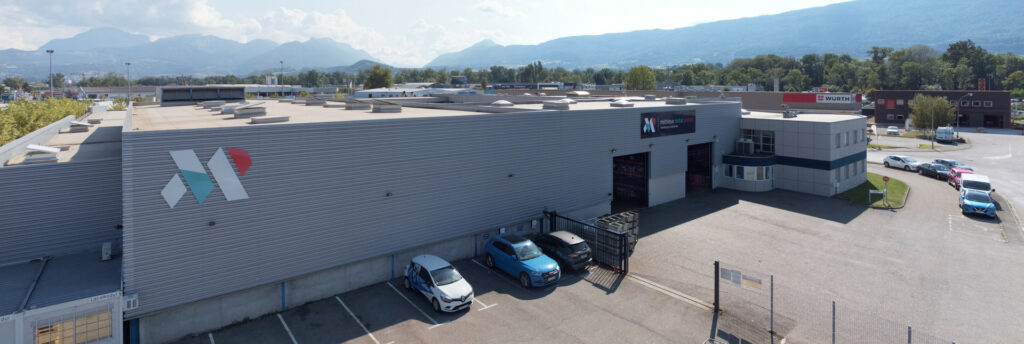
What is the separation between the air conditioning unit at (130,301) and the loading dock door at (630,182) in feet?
68.3

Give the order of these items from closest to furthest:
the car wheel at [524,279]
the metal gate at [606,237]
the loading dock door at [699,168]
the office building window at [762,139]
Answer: the car wheel at [524,279]
the metal gate at [606,237]
the loading dock door at [699,168]
the office building window at [762,139]

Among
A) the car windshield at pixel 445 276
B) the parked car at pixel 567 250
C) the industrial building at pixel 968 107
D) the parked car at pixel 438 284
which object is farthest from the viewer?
the industrial building at pixel 968 107

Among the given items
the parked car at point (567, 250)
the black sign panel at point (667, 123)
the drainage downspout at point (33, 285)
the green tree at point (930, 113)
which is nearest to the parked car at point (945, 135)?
the green tree at point (930, 113)

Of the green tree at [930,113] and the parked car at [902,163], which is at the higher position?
the green tree at [930,113]

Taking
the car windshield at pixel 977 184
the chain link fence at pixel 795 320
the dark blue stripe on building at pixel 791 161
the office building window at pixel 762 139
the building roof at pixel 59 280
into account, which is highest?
the office building window at pixel 762 139

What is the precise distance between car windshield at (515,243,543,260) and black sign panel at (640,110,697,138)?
38.4 feet

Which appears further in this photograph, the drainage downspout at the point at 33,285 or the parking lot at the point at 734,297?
the parking lot at the point at 734,297

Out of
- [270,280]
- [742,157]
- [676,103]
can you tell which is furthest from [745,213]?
[270,280]

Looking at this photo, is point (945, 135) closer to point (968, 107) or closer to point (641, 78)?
point (968, 107)

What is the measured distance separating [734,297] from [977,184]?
23.9 metres

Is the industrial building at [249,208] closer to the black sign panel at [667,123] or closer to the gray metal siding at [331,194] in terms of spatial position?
the gray metal siding at [331,194]

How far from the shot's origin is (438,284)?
15.4 m

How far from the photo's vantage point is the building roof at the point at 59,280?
40.4 feet

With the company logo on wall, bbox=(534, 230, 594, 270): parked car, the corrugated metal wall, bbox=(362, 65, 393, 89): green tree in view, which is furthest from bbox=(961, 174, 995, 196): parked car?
bbox=(362, 65, 393, 89): green tree
